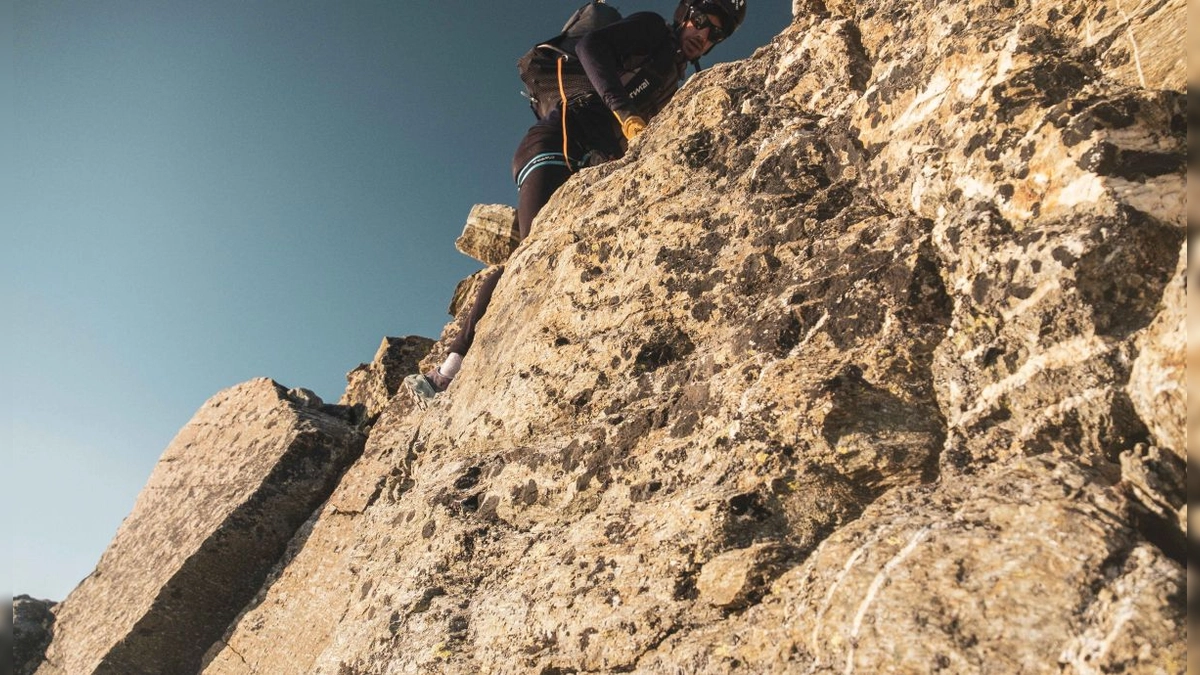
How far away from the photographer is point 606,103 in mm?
6777

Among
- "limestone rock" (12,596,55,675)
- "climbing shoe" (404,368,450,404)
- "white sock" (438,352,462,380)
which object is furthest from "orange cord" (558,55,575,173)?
"limestone rock" (12,596,55,675)

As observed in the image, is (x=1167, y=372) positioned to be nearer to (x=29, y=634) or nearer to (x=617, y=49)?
(x=617, y=49)

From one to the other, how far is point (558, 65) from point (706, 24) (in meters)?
1.52

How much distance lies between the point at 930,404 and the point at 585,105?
513 centimetres

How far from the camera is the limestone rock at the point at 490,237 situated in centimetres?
1048

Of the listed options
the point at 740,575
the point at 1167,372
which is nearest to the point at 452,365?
the point at 740,575

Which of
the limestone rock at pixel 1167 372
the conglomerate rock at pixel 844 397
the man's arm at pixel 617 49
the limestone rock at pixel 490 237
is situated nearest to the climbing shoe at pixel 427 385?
the conglomerate rock at pixel 844 397

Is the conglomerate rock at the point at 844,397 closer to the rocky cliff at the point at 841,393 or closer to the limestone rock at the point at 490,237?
the rocky cliff at the point at 841,393

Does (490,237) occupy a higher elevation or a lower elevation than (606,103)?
higher

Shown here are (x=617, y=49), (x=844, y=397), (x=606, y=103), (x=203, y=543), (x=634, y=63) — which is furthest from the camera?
(x=634, y=63)

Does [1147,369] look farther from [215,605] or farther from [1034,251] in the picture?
[215,605]

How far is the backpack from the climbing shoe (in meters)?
2.93

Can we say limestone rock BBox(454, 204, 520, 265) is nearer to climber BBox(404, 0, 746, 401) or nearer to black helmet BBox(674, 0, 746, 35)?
climber BBox(404, 0, 746, 401)

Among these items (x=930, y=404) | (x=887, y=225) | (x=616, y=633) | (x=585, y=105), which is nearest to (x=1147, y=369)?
(x=930, y=404)
